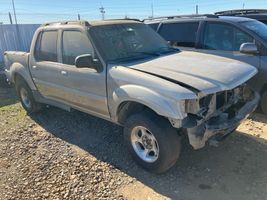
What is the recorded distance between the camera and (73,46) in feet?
15.8

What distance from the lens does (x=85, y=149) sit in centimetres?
487

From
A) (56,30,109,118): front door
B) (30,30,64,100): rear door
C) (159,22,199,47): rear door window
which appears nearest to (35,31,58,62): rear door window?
(30,30,64,100): rear door

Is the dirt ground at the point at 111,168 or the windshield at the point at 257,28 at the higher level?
the windshield at the point at 257,28

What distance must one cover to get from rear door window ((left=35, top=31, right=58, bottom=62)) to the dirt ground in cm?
135

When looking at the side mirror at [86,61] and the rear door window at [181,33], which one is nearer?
the side mirror at [86,61]

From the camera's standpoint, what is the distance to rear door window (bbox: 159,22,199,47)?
6.38 meters

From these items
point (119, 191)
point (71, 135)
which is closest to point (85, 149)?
point (71, 135)

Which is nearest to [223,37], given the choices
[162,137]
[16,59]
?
[162,137]

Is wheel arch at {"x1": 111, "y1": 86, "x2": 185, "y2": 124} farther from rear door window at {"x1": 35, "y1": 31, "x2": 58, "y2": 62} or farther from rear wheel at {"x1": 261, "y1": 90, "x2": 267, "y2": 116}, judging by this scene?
rear wheel at {"x1": 261, "y1": 90, "x2": 267, "y2": 116}

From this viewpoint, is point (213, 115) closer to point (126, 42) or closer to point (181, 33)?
point (126, 42)

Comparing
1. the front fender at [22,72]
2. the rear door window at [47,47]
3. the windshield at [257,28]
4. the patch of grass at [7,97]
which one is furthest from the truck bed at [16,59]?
the windshield at [257,28]

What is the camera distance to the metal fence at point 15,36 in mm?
12969

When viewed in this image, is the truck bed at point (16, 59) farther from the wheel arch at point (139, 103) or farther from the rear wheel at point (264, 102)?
the rear wheel at point (264, 102)

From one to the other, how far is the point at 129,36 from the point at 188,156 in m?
2.00
